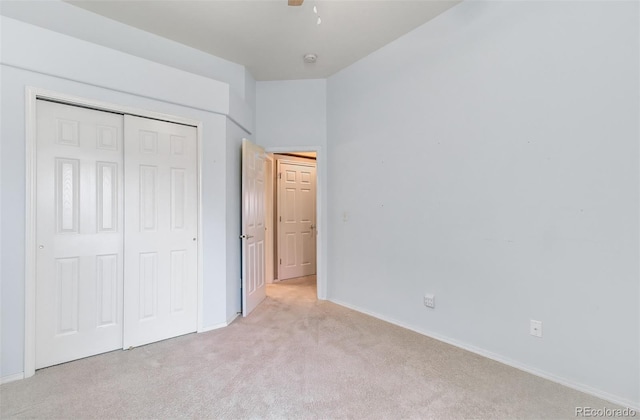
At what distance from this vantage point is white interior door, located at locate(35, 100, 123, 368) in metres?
2.12

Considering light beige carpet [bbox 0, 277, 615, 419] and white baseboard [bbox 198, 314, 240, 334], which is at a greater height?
white baseboard [bbox 198, 314, 240, 334]

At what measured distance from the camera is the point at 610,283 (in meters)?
1.78

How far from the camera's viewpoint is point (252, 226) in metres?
3.43

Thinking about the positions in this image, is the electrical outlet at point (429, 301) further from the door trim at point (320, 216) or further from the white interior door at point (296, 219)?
the white interior door at point (296, 219)

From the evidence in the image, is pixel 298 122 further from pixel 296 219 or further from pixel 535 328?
pixel 535 328

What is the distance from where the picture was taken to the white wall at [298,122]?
377 cm

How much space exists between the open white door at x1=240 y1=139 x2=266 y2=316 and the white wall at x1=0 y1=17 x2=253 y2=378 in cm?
28

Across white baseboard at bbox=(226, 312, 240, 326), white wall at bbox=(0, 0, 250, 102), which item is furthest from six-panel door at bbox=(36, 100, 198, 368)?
white wall at bbox=(0, 0, 250, 102)

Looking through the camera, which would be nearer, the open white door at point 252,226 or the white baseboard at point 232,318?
the white baseboard at point 232,318

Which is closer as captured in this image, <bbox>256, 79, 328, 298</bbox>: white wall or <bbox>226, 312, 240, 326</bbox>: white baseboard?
<bbox>226, 312, 240, 326</bbox>: white baseboard

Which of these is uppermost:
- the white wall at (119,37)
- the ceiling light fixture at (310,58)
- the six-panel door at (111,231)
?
the ceiling light fixture at (310,58)

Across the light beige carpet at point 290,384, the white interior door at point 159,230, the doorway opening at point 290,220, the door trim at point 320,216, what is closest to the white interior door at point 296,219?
the doorway opening at point 290,220

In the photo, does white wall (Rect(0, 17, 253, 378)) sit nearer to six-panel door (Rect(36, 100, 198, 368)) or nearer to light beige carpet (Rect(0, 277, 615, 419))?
six-panel door (Rect(36, 100, 198, 368))

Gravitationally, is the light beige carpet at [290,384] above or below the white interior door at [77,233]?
below
